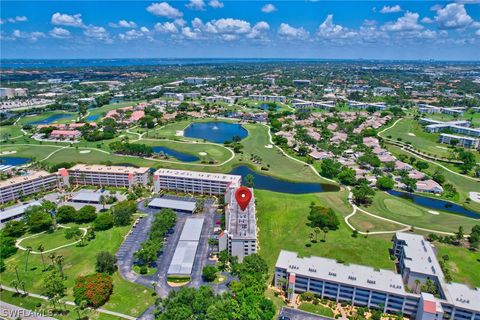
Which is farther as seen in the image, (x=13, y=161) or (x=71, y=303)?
(x=13, y=161)

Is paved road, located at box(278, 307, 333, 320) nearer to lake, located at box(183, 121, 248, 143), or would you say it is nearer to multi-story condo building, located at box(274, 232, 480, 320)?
multi-story condo building, located at box(274, 232, 480, 320)

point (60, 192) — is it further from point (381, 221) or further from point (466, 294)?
point (466, 294)

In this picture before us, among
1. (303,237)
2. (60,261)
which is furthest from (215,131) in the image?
(60,261)

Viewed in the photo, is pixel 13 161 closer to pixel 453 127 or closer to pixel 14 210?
pixel 14 210

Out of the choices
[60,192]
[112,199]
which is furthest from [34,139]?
[112,199]

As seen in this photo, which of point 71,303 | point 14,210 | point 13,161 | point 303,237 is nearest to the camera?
point 71,303

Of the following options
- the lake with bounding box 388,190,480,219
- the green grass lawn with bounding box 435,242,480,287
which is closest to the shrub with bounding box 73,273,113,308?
the green grass lawn with bounding box 435,242,480,287
